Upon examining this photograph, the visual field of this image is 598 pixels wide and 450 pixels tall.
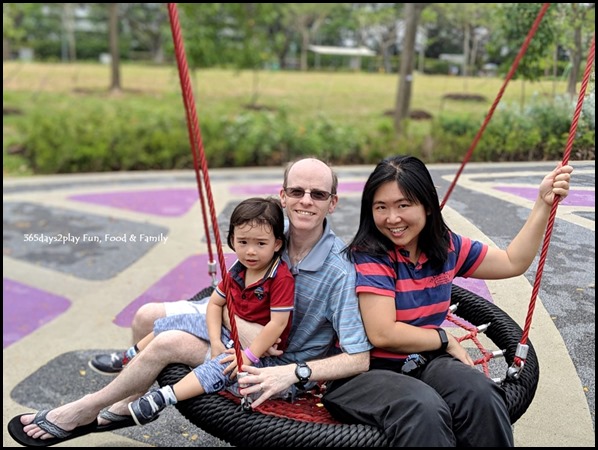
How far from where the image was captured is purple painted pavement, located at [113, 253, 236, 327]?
397 centimetres

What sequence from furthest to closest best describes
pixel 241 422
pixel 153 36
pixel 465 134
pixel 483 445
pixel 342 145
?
pixel 153 36 → pixel 342 145 → pixel 465 134 → pixel 241 422 → pixel 483 445

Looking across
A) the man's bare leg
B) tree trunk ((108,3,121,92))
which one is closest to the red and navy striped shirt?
the man's bare leg

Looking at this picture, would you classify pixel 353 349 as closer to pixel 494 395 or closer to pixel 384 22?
pixel 494 395

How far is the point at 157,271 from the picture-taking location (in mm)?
4574

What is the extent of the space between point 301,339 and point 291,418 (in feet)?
0.84

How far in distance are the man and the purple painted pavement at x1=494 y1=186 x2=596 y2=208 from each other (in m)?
0.77

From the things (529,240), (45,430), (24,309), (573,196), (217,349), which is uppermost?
(573,196)

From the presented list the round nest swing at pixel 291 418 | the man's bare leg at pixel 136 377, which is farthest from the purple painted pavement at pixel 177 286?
the round nest swing at pixel 291 418

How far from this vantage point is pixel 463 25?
9.07 m

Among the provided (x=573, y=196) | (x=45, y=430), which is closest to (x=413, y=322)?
(x=573, y=196)

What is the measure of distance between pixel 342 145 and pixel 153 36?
28931 millimetres

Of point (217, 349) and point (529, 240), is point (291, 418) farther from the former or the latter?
point (529, 240)

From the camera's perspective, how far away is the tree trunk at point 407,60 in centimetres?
948

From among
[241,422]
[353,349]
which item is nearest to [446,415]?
[353,349]
